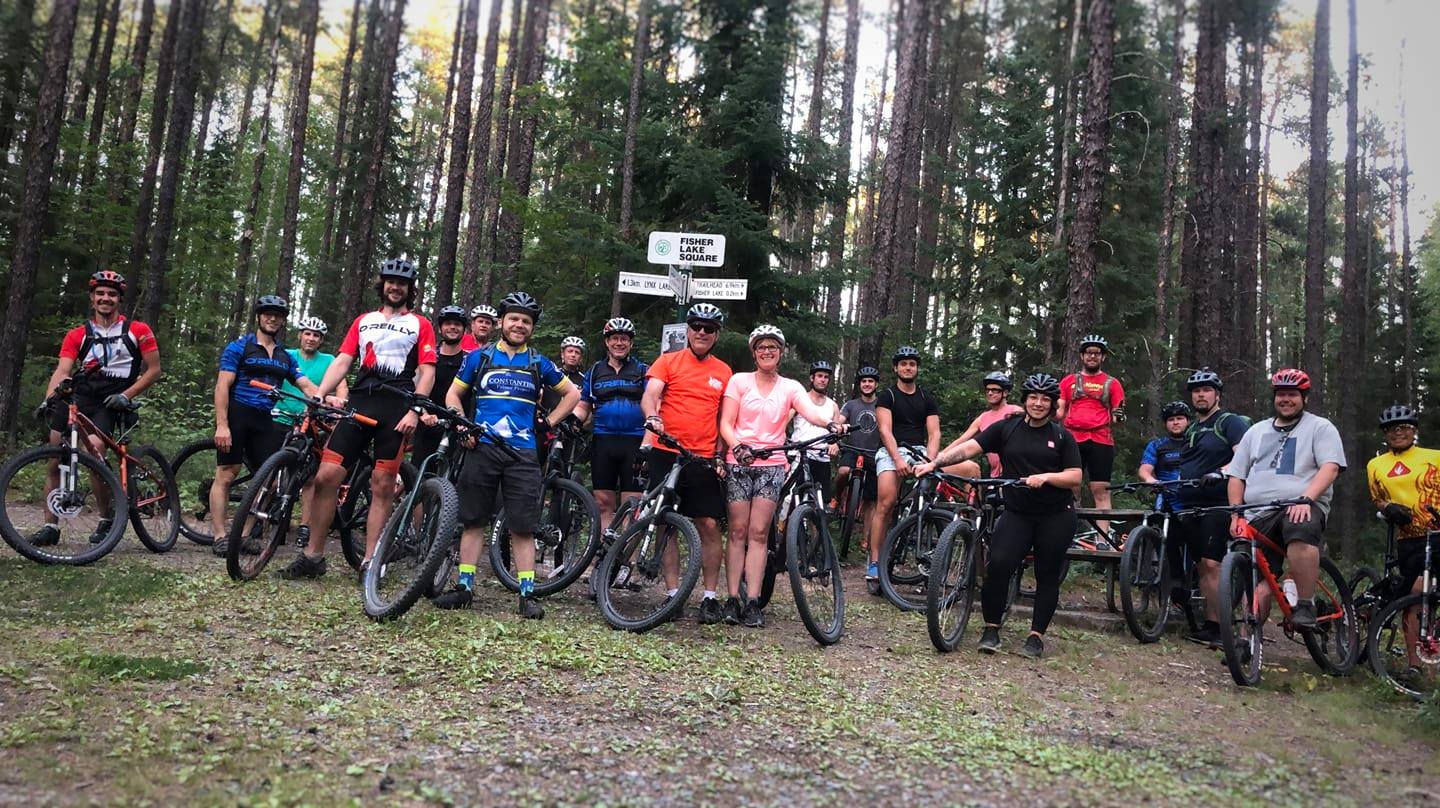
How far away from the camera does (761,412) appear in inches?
232

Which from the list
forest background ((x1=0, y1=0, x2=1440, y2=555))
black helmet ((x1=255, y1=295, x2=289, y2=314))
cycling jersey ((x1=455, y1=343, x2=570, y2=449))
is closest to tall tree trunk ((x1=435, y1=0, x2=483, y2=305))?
forest background ((x1=0, y1=0, x2=1440, y2=555))

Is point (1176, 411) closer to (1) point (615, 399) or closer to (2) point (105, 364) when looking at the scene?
(1) point (615, 399)

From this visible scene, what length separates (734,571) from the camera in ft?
19.5

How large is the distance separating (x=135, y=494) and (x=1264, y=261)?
110ft

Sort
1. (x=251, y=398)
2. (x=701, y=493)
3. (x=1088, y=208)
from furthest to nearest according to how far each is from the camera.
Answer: (x=1088, y=208), (x=251, y=398), (x=701, y=493)

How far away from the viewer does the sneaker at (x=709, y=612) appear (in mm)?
5859

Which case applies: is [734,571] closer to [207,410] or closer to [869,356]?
[869,356]

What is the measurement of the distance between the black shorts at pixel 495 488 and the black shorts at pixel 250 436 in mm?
2638

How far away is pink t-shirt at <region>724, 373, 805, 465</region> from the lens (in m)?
5.86

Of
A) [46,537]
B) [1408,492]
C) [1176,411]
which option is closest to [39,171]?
[46,537]

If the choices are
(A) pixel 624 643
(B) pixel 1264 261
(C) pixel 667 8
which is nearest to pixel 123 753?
(A) pixel 624 643

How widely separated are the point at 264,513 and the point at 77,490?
1604 mm

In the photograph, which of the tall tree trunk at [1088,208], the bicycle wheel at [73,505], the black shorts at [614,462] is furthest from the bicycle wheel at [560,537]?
the tall tree trunk at [1088,208]

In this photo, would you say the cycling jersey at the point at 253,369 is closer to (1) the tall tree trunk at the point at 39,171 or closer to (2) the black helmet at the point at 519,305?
(2) the black helmet at the point at 519,305
